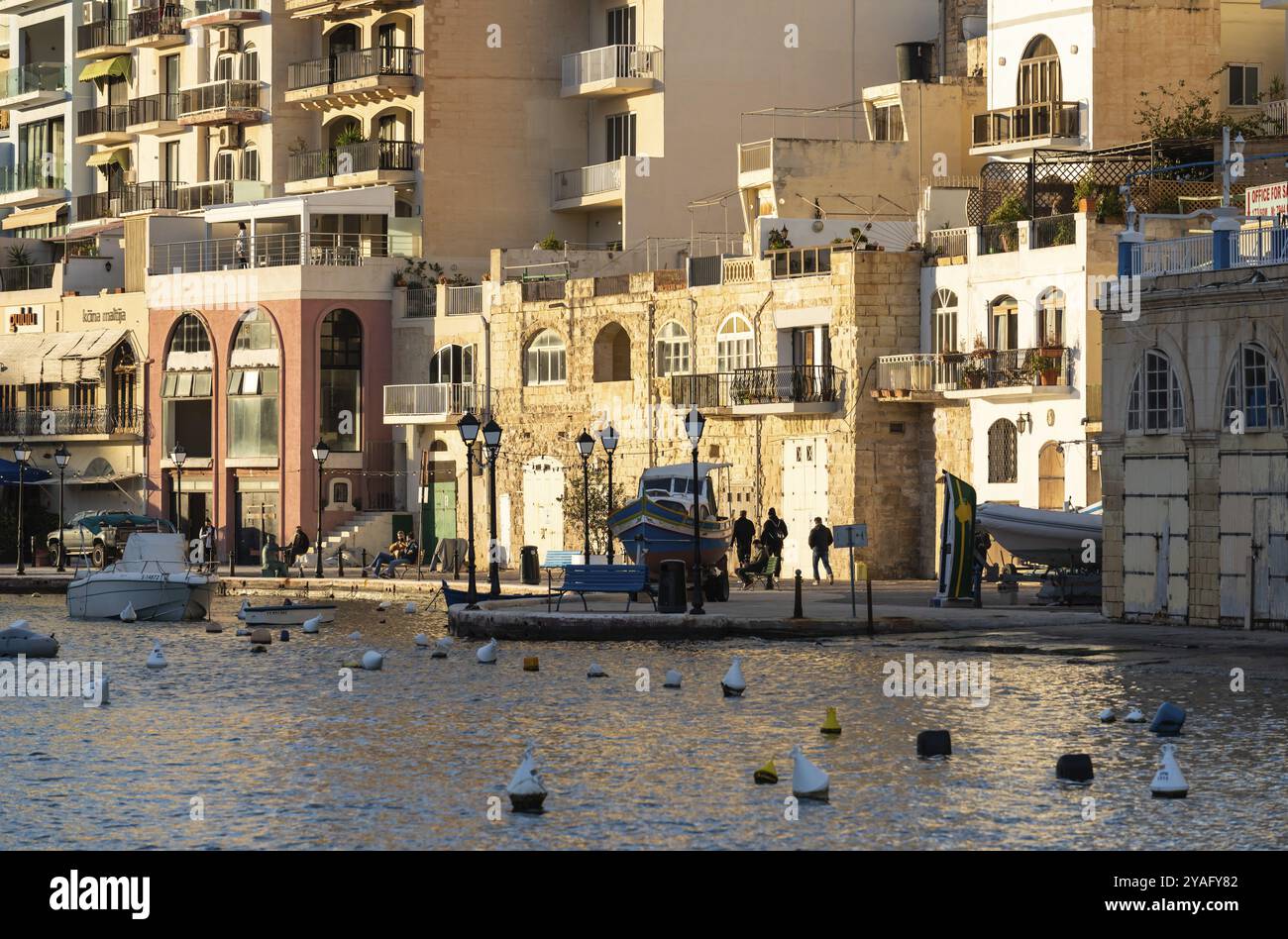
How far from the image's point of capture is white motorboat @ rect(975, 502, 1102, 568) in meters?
41.0

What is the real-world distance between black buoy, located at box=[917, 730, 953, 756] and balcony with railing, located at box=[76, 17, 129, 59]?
60.2 meters

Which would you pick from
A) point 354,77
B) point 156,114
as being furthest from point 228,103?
point 354,77

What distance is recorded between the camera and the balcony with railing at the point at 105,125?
77.1 meters

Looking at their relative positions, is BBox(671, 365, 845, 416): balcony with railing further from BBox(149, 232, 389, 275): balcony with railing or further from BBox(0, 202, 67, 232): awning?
BBox(0, 202, 67, 232): awning

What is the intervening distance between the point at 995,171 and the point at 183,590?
64.6 ft

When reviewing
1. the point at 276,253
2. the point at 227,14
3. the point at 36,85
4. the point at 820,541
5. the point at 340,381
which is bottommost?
the point at 820,541

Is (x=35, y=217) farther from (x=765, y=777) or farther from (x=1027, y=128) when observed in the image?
(x=765, y=777)

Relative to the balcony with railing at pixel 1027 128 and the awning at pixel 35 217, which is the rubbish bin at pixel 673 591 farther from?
the awning at pixel 35 217

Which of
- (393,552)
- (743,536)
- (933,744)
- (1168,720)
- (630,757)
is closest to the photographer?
(933,744)

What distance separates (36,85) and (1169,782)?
69.5 meters

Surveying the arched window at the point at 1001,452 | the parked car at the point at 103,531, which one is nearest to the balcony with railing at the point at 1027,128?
the arched window at the point at 1001,452

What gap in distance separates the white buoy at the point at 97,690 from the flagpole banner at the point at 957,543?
41.8 ft

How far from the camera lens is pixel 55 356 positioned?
72.1 meters

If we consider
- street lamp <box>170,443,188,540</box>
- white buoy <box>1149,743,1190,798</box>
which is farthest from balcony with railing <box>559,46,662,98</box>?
white buoy <box>1149,743,1190,798</box>
